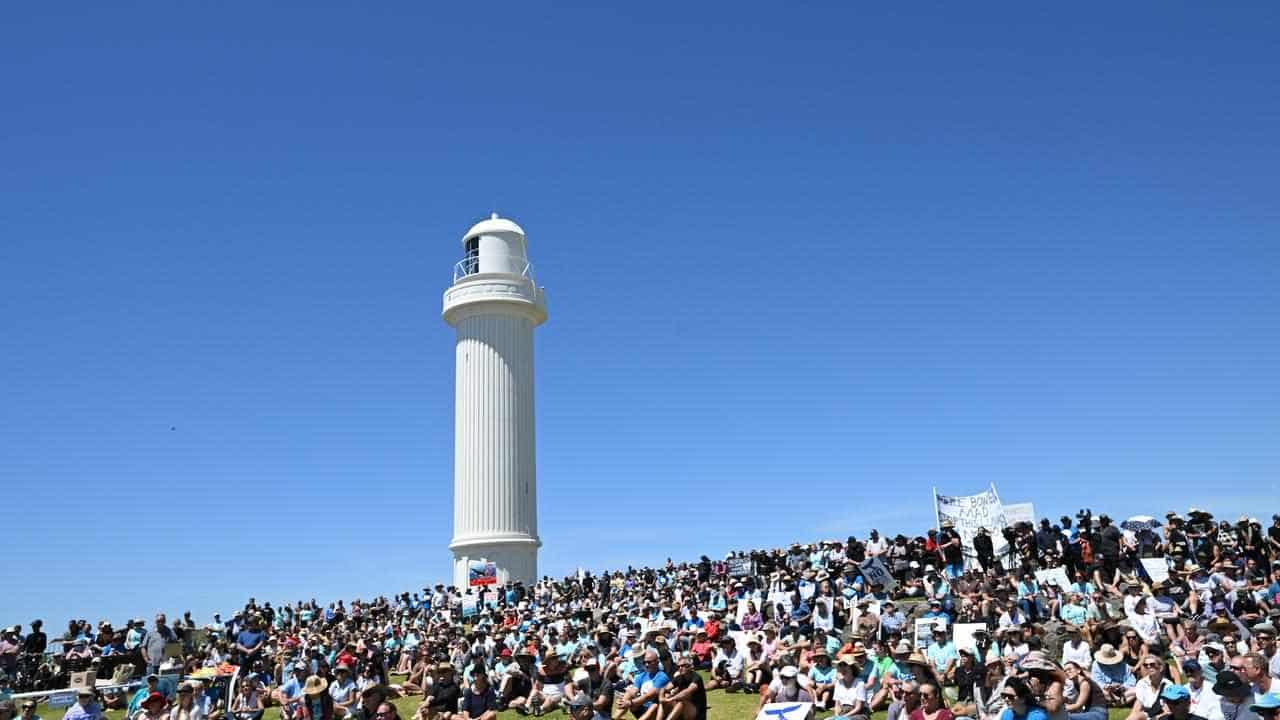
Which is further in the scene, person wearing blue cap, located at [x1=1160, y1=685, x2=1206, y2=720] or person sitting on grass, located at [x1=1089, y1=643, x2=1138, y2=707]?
person sitting on grass, located at [x1=1089, y1=643, x2=1138, y2=707]

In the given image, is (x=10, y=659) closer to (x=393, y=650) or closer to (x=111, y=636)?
(x=111, y=636)

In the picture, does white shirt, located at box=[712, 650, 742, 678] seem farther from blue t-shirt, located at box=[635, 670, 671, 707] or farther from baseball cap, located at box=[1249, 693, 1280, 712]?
baseball cap, located at box=[1249, 693, 1280, 712]

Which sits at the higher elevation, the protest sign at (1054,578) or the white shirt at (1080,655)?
the protest sign at (1054,578)

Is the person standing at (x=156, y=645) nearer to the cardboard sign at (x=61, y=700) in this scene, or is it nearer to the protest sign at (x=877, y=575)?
the cardboard sign at (x=61, y=700)

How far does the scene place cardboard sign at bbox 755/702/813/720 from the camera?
11.8 m

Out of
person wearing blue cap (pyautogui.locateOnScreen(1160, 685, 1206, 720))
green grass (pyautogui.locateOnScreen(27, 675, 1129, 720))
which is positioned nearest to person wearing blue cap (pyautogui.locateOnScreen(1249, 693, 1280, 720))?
person wearing blue cap (pyautogui.locateOnScreen(1160, 685, 1206, 720))

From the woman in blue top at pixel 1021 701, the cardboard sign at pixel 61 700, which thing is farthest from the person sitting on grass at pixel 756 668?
the cardboard sign at pixel 61 700

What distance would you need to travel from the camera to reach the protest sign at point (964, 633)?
14781 mm

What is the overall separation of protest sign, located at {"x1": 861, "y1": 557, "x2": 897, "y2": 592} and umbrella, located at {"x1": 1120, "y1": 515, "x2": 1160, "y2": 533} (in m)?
5.24

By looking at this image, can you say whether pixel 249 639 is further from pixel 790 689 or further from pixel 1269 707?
pixel 1269 707

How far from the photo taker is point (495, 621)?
25.7 meters

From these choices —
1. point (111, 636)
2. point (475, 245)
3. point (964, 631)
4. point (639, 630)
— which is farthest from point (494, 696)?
point (475, 245)

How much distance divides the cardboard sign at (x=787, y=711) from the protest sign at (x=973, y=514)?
12.6 m

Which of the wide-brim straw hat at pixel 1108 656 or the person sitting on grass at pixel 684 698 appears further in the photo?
the wide-brim straw hat at pixel 1108 656
